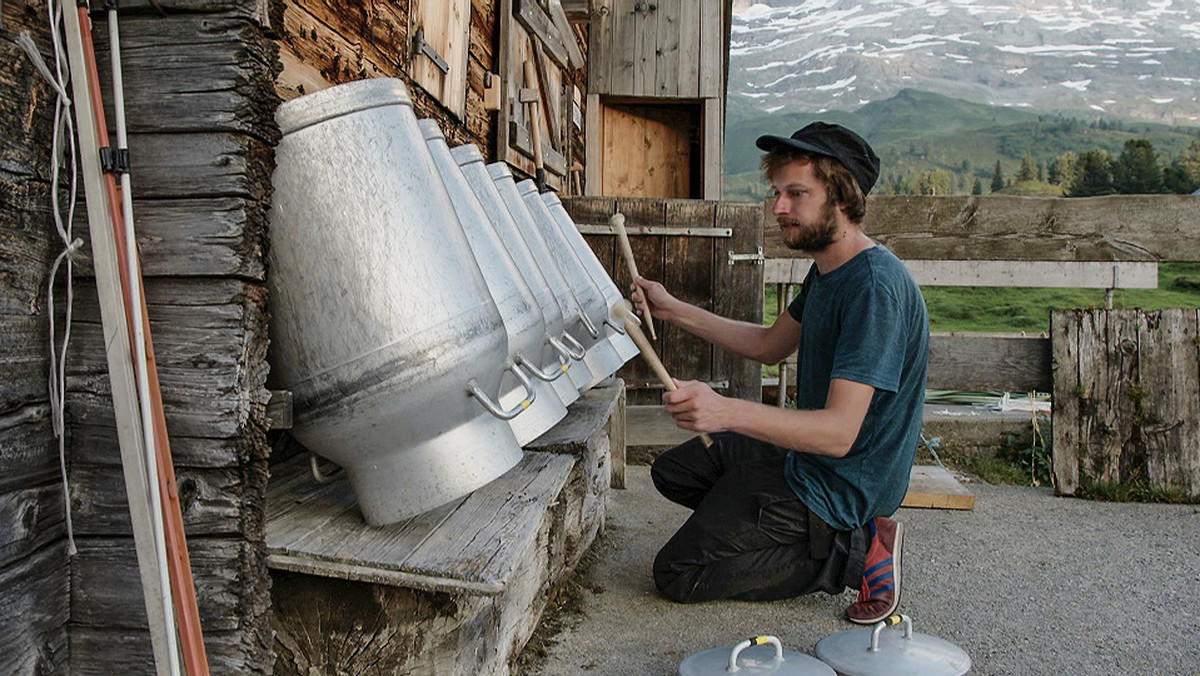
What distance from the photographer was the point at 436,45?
140 inches

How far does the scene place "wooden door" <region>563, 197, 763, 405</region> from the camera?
17.9ft

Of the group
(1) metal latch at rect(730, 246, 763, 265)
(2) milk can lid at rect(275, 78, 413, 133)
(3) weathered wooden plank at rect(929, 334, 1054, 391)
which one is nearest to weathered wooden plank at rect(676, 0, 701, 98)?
(1) metal latch at rect(730, 246, 763, 265)

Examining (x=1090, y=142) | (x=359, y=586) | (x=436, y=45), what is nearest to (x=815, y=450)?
(x=359, y=586)

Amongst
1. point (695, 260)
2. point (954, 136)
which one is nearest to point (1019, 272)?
point (695, 260)

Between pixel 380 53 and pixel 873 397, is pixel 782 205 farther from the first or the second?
pixel 380 53

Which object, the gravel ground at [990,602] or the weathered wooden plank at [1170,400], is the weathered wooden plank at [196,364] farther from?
the weathered wooden plank at [1170,400]

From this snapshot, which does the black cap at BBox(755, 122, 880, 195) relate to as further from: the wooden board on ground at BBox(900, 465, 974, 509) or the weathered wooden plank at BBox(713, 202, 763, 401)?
the weathered wooden plank at BBox(713, 202, 763, 401)

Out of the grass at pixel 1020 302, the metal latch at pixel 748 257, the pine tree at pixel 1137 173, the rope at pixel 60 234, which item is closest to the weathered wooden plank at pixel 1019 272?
the metal latch at pixel 748 257

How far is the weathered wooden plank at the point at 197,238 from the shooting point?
5.18 ft

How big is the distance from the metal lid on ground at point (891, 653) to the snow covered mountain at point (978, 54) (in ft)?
379

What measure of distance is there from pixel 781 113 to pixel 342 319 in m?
131

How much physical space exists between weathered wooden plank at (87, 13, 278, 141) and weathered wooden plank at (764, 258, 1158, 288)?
15.0 ft

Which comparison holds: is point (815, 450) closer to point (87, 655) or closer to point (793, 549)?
point (793, 549)

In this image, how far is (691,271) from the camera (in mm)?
5480
